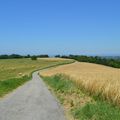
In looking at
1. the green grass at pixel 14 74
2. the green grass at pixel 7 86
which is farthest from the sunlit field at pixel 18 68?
the green grass at pixel 7 86

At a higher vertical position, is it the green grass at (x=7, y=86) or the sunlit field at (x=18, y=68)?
the green grass at (x=7, y=86)

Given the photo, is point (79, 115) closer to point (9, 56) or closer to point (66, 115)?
point (66, 115)

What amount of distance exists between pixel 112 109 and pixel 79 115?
1.77m

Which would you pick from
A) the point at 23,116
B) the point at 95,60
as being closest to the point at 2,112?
the point at 23,116

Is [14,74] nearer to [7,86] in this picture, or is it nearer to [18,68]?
[18,68]

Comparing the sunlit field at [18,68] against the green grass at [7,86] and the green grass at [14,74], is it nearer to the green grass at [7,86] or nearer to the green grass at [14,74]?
the green grass at [14,74]

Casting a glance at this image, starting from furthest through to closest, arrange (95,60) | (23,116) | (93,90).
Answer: (95,60) < (93,90) < (23,116)

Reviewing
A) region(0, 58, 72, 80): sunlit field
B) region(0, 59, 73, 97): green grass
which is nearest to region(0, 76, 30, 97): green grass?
region(0, 59, 73, 97): green grass

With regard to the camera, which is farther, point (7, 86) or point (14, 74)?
point (14, 74)

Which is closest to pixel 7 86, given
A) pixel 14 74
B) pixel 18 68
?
pixel 14 74

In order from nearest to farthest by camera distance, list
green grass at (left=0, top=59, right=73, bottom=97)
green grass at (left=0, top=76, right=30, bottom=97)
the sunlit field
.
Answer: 1. green grass at (left=0, top=76, right=30, bottom=97)
2. green grass at (left=0, top=59, right=73, bottom=97)
3. the sunlit field

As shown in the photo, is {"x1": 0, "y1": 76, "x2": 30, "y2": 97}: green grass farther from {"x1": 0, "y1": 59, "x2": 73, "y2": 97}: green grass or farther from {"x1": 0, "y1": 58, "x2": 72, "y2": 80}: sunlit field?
{"x1": 0, "y1": 58, "x2": 72, "y2": 80}: sunlit field

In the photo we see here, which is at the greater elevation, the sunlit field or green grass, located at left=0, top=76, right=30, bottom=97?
green grass, located at left=0, top=76, right=30, bottom=97

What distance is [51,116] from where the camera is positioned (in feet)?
51.1
